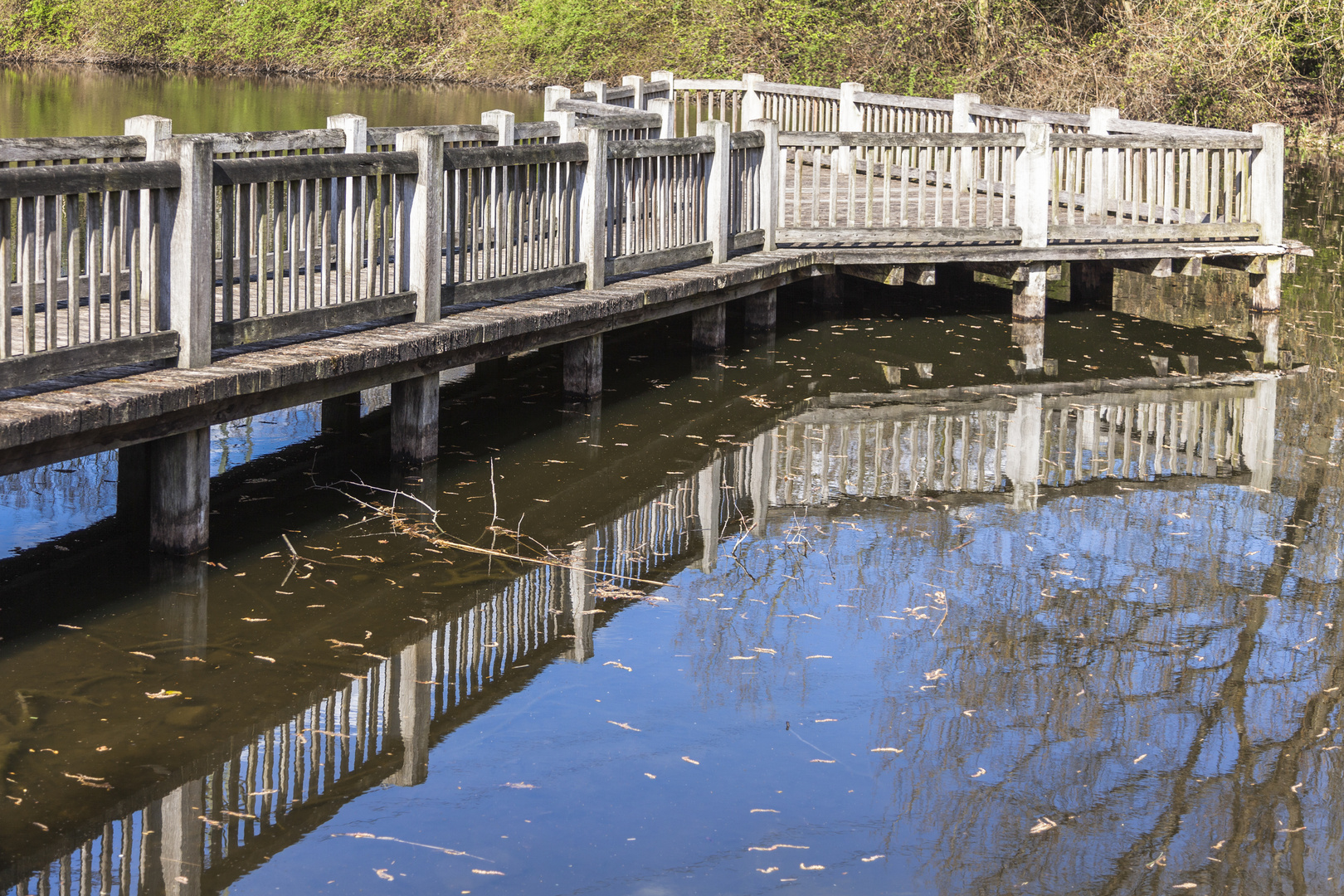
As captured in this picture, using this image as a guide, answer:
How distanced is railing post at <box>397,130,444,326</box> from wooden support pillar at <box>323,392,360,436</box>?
5.05ft

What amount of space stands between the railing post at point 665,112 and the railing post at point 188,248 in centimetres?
880

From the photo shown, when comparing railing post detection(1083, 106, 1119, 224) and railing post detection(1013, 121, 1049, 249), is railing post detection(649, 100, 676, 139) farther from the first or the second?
railing post detection(1083, 106, 1119, 224)

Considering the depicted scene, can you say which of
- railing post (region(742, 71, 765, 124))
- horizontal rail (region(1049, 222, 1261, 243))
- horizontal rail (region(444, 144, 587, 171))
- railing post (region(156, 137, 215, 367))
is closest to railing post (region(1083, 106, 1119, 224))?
horizontal rail (region(1049, 222, 1261, 243))

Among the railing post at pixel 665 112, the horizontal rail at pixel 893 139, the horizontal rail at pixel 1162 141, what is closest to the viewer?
the horizontal rail at pixel 893 139

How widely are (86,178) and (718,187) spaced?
20.8 ft

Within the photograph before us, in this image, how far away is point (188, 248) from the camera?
720 centimetres

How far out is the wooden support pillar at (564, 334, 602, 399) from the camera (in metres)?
11.0

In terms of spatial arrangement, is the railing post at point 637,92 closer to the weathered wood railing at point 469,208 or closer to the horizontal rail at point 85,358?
the weathered wood railing at point 469,208

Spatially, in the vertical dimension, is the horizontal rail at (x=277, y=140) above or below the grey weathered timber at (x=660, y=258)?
above

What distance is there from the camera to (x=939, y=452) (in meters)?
10.1

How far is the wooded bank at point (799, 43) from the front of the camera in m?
27.5

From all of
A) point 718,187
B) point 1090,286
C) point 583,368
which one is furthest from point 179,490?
point 1090,286

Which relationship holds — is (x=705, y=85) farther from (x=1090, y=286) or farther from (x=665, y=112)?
(x=1090, y=286)

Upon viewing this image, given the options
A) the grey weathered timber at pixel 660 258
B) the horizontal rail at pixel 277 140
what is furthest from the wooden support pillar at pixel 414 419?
the grey weathered timber at pixel 660 258
